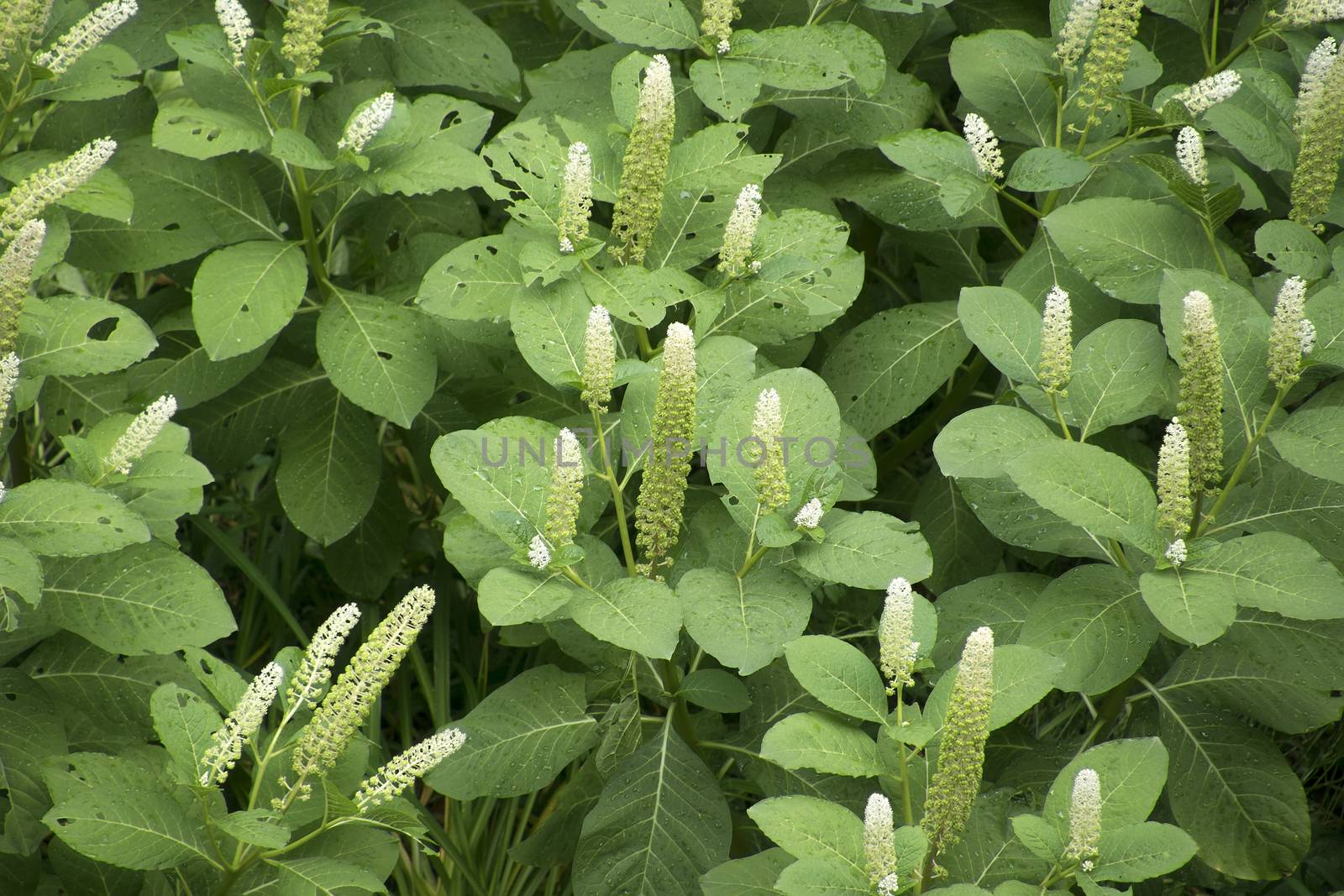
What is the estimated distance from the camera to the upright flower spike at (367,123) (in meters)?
2.10

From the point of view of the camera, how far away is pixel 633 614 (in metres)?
1.72

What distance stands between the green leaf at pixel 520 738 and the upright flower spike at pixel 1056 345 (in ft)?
2.97

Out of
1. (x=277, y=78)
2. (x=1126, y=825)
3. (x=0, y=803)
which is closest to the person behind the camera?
(x=1126, y=825)

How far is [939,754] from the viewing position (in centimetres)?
164

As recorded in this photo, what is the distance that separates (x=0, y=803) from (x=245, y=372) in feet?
2.78

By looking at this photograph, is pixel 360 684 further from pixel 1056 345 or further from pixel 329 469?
pixel 1056 345

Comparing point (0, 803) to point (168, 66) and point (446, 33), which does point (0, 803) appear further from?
point (168, 66)

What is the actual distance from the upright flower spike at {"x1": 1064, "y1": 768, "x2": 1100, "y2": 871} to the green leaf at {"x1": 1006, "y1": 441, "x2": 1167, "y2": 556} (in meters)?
0.37

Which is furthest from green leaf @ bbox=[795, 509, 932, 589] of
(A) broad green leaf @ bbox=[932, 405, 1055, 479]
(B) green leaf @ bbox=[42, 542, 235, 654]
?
(B) green leaf @ bbox=[42, 542, 235, 654]

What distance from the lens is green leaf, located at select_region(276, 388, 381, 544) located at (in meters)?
2.51

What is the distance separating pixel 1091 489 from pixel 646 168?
2.71ft

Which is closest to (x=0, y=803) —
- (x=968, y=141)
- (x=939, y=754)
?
(x=939, y=754)

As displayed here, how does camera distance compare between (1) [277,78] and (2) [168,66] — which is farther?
(2) [168,66]

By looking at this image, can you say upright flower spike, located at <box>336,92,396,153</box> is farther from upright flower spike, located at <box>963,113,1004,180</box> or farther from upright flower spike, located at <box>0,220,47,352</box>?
upright flower spike, located at <box>963,113,1004,180</box>
